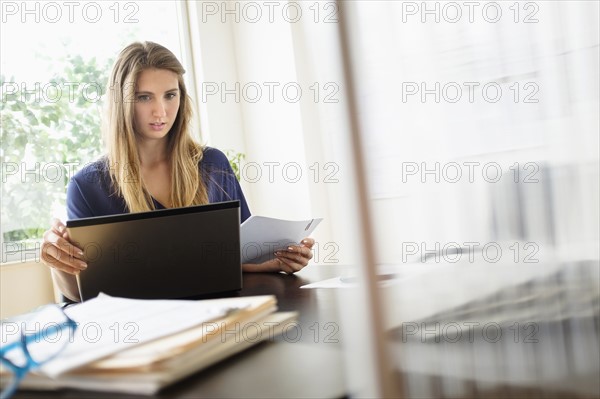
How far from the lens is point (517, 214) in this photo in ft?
1.87

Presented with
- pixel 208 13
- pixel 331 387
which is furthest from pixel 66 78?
pixel 331 387

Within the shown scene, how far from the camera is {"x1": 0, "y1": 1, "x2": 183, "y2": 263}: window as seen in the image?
3656 mm

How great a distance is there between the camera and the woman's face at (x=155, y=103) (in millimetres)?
2162

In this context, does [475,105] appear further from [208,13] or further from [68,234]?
[208,13]

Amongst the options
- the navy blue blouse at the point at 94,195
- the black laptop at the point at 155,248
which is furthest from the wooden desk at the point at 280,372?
the navy blue blouse at the point at 94,195

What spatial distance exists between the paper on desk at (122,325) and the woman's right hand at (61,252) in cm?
31

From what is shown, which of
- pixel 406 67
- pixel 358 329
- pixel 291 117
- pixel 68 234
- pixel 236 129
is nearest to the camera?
pixel 358 329

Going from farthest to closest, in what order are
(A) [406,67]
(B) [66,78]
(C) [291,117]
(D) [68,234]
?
1. (C) [291,117]
2. (B) [66,78]
3. (D) [68,234]
4. (A) [406,67]

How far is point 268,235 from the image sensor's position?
1.70 metres

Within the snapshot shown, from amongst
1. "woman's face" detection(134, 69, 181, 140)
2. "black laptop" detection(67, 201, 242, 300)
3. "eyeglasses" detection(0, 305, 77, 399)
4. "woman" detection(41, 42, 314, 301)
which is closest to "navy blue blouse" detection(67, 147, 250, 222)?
"woman" detection(41, 42, 314, 301)

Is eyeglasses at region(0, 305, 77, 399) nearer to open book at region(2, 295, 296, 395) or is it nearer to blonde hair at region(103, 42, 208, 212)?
open book at region(2, 295, 296, 395)

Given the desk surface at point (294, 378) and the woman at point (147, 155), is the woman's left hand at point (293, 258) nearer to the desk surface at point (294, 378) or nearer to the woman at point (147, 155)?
the woman at point (147, 155)

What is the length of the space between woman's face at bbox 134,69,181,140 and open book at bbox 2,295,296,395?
1.32 m

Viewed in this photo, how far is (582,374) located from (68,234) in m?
1.03
